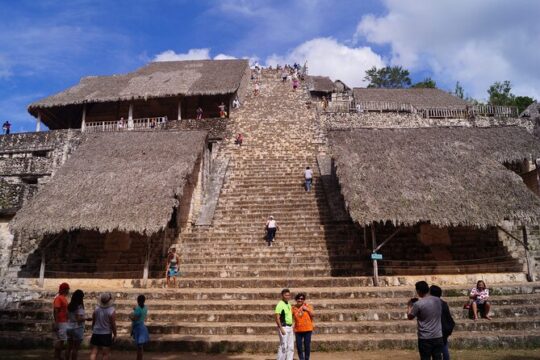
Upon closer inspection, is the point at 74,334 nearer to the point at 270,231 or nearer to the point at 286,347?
A: the point at 286,347

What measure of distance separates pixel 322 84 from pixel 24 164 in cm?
2180

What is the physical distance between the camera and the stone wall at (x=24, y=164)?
1220 cm

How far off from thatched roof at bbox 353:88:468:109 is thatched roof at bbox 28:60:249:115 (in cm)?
884

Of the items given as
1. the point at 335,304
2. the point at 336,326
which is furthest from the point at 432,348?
the point at 335,304

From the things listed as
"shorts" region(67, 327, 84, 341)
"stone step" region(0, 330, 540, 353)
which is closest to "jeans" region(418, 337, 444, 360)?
"stone step" region(0, 330, 540, 353)

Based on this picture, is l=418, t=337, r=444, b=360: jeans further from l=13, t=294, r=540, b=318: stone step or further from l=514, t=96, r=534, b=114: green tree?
l=514, t=96, r=534, b=114: green tree

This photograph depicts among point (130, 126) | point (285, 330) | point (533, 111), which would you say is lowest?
point (285, 330)

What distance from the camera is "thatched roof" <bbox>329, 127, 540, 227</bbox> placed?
1009 centimetres

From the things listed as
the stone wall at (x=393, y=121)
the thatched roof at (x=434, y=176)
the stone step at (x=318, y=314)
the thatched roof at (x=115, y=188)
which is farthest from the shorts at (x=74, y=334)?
the stone wall at (x=393, y=121)

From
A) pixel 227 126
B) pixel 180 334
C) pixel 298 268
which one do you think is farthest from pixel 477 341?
pixel 227 126

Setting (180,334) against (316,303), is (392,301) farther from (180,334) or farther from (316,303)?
(180,334)

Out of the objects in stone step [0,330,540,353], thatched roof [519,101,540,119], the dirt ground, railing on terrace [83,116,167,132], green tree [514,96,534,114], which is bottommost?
the dirt ground

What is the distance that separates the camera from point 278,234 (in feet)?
38.5

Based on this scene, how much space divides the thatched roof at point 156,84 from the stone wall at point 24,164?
9.61 ft
